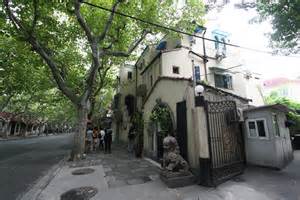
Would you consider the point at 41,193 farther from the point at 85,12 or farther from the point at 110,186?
the point at 85,12

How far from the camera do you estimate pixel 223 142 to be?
5.74 m

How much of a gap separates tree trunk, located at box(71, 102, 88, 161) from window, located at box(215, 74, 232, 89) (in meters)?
11.2

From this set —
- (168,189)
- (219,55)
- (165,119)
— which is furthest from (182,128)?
(219,55)

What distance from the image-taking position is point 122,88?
20.0m

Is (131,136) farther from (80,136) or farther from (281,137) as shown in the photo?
(281,137)

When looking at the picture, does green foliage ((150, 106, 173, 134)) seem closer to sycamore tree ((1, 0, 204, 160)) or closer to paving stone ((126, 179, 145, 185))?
paving stone ((126, 179, 145, 185))

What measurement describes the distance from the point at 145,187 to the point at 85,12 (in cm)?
1179

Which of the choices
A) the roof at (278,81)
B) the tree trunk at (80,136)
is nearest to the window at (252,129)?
the tree trunk at (80,136)

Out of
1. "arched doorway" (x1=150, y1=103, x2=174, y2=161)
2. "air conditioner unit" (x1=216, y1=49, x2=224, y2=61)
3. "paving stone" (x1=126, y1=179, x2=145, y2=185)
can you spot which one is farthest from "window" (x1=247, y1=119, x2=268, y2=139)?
"air conditioner unit" (x1=216, y1=49, x2=224, y2=61)

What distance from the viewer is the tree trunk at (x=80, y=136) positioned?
9461 mm

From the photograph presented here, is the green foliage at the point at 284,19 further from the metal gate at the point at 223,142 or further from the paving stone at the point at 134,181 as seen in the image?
the paving stone at the point at 134,181

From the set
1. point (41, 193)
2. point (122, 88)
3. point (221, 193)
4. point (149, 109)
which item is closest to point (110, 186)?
point (41, 193)

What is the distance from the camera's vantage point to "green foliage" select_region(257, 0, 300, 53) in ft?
26.0

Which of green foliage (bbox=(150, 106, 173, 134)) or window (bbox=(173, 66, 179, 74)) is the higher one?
window (bbox=(173, 66, 179, 74))
